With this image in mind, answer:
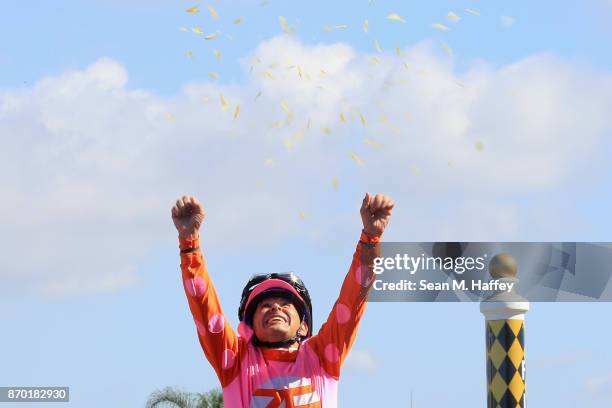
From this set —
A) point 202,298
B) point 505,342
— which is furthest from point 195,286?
point 505,342

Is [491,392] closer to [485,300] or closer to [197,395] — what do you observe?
[485,300]

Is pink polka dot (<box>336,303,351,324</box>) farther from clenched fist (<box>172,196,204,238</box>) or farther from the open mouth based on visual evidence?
clenched fist (<box>172,196,204,238</box>)

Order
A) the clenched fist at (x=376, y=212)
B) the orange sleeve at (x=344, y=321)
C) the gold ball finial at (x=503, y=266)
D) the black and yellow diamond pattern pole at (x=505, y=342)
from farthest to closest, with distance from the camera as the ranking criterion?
the black and yellow diamond pattern pole at (x=505, y=342), the gold ball finial at (x=503, y=266), the orange sleeve at (x=344, y=321), the clenched fist at (x=376, y=212)

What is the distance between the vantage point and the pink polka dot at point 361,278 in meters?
9.80

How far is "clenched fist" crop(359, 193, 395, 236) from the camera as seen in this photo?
9.61 metres

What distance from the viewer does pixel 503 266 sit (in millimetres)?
19078

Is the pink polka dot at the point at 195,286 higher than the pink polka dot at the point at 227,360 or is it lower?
higher

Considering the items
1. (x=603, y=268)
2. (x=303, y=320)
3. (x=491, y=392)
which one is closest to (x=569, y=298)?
(x=603, y=268)

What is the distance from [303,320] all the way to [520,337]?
9.75m

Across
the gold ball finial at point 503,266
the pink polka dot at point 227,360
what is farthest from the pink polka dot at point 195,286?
the gold ball finial at point 503,266

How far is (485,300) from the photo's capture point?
19359 millimetres

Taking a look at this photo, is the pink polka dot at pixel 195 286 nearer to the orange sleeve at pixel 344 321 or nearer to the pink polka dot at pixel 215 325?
the pink polka dot at pixel 215 325

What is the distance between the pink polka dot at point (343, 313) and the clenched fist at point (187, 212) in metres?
1.28

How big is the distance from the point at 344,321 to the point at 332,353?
27cm
